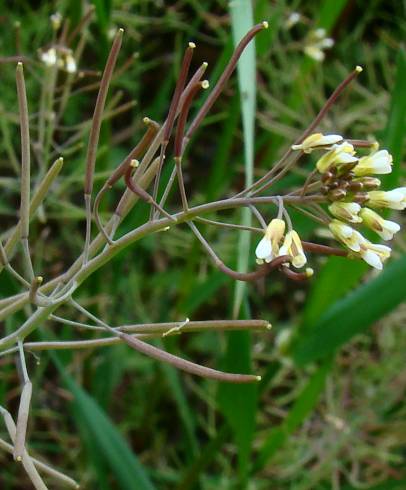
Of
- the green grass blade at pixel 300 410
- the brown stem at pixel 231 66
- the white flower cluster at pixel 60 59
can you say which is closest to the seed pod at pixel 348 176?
the brown stem at pixel 231 66

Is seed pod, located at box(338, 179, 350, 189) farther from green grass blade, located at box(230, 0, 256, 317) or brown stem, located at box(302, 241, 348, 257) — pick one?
green grass blade, located at box(230, 0, 256, 317)

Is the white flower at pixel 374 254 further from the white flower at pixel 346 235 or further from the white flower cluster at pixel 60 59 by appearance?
the white flower cluster at pixel 60 59

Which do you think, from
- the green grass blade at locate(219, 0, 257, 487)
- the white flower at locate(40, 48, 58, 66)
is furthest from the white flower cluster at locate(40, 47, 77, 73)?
the green grass blade at locate(219, 0, 257, 487)

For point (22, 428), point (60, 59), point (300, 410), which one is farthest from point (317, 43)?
point (22, 428)

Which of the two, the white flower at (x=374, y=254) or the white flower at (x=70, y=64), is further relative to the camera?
the white flower at (x=70, y=64)

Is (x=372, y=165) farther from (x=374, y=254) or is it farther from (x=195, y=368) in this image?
(x=195, y=368)
